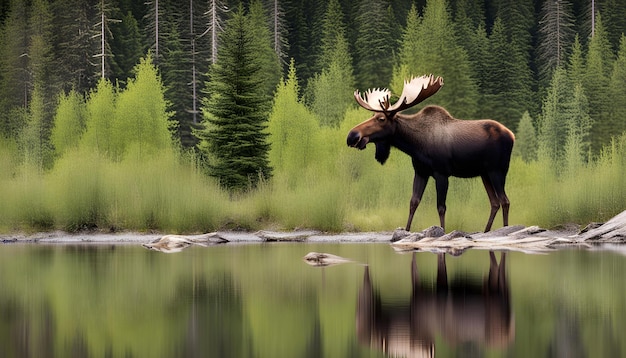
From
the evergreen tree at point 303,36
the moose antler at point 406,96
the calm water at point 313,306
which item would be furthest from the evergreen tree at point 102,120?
the evergreen tree at point 303,36

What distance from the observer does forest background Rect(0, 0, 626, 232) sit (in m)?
22.1

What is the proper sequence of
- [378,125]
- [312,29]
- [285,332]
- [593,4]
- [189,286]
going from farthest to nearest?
[312,29] < [593,4] < [378,125] < [189,286] < [285,332]

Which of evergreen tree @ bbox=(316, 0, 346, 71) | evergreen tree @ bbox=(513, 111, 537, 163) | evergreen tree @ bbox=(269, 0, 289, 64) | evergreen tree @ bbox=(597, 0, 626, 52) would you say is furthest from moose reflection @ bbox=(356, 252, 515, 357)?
evergreen tree @ bbox=(597, 0, 626, 52)

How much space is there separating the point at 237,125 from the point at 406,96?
11.7 metres

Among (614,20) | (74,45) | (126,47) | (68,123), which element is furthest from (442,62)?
(614,20)

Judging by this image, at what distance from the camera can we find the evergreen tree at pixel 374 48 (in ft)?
227

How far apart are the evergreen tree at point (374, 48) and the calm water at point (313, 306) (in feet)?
174

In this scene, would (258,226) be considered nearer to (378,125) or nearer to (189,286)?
(378,125)

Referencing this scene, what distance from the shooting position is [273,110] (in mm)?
41000

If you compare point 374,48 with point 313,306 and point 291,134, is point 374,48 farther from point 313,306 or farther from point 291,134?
point 313,306

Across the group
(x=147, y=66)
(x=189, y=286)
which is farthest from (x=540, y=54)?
(x=189, y=286)

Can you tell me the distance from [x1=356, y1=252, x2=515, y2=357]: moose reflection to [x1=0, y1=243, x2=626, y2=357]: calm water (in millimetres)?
17

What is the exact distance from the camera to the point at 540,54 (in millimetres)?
81562

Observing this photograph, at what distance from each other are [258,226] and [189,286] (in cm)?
1010
